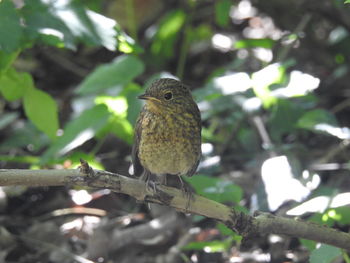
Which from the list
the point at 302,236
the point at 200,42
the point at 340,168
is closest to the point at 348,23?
the point at 340,168

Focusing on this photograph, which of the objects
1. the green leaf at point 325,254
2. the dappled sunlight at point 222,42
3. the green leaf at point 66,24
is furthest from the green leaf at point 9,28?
the dappled sunlight at point 222,42

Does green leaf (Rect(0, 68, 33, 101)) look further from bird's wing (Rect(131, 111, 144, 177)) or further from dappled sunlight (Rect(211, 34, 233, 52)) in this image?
dappled sunlight (Rect(211, 34, 233, 52))

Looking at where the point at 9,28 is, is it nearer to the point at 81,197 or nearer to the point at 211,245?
the point at 211,245

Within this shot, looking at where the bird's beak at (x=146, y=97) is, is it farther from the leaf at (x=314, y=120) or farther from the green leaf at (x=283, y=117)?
the green leaf at (x=283, y=117)

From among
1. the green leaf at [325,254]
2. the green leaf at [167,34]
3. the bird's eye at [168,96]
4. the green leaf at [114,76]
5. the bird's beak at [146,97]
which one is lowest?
the green leaf at [325,254]

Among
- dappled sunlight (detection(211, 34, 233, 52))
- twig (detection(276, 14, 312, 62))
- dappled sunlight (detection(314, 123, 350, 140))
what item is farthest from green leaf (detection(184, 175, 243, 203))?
dappled sunlight (detection(211, 34, 233, 52))

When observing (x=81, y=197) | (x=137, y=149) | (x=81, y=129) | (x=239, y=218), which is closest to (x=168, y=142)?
(x=137, y=149)

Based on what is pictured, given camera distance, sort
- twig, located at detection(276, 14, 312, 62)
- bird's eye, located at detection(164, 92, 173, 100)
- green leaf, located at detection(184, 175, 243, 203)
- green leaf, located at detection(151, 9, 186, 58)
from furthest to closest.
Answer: green leaf, located at detection(151, 9, 186, 58)
twig, located at detection(276, 14, 312, 62)
bird's eye, located at detection(164, 92, 173, 100)
green leaf, located at detection(184, 175, 243, 203)
